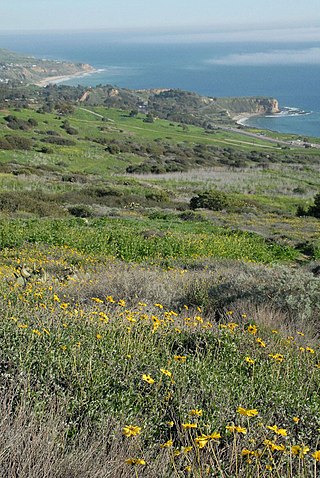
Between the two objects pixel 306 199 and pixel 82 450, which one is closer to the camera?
pixel 82 450

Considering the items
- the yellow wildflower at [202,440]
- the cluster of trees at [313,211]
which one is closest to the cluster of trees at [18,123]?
the cluster of trees at [313,211]

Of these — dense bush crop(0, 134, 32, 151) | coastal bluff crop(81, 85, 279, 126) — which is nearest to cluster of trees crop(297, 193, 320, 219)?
dense bush crop(0, 134, 32, 151)

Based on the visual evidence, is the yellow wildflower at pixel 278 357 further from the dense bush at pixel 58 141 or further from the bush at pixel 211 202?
the dense bush at pixel 58 141

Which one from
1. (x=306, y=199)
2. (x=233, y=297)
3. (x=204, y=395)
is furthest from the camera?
(x=306, y=199)

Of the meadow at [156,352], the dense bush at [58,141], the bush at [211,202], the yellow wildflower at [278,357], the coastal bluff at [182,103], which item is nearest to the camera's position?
the meadow at [156,352]

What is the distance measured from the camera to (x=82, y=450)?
2758 millimetres

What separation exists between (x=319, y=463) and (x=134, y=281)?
527cm

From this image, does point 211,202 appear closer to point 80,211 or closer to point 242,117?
point 80,211

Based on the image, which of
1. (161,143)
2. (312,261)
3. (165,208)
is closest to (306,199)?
(165,208)

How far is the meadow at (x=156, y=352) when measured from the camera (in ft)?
9.18

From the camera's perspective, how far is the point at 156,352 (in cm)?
439

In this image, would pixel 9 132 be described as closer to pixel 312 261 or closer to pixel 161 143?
pixel 161 143

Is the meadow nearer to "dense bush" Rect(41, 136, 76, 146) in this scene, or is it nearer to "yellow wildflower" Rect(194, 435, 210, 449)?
"yellow wildflower" Rect(194, 435, 210, 449)

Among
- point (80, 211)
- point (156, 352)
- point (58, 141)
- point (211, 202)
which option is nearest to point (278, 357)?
point (156, 352)
